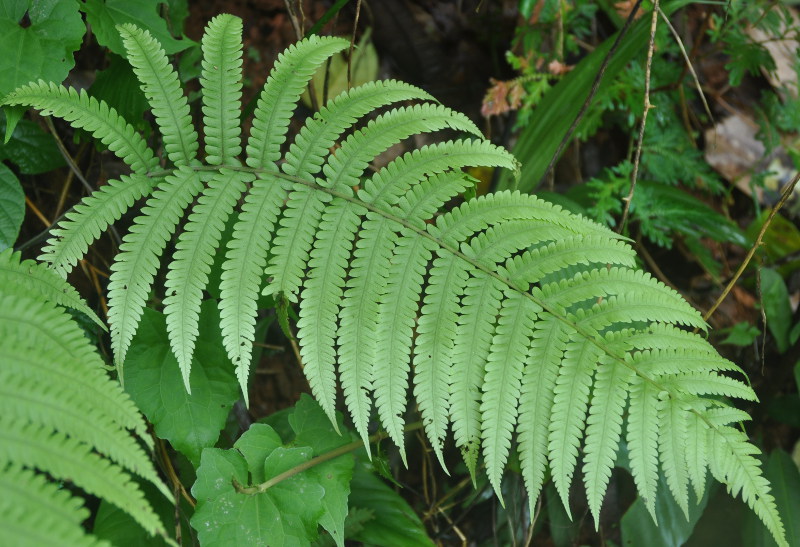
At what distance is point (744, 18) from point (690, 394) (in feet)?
6.17

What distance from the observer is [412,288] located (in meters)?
1.36

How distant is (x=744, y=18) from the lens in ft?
8.25

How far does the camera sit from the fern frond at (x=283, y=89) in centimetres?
137

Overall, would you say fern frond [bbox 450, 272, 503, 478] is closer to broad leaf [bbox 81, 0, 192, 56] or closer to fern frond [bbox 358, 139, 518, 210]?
fern frond [bbox 358, 139, 518, 210]

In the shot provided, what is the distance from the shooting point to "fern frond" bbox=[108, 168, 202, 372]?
4.06ft

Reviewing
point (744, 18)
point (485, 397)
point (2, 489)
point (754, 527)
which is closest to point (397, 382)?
point (485, 397)

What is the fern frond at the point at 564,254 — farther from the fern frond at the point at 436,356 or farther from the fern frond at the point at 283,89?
the fern frond at the point at 283,89

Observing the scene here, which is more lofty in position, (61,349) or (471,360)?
(471,360)

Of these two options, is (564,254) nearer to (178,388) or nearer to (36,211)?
(178,388)

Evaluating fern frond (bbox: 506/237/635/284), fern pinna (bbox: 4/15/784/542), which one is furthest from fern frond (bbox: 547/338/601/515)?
fern frond (bbox: 506/237/635/284)

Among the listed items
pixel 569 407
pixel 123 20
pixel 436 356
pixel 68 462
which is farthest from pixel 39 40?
pixel 569 407

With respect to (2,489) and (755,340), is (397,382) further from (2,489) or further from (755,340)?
(755,340)

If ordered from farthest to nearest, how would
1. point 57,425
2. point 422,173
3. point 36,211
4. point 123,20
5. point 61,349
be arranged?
point 36,211
point 123,20
point 422,173
point 61,349
point 57,425

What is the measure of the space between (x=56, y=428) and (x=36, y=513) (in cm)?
15
